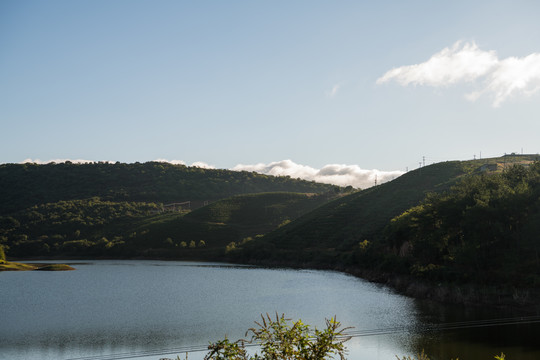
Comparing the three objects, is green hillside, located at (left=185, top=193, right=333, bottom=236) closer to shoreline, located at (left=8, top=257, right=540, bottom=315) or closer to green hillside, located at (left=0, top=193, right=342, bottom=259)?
green hillside, located at (left=0, top=193, right=342, bottom=259)

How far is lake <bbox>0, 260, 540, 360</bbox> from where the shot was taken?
113 ft

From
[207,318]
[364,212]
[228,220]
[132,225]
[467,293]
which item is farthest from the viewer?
[132,225]

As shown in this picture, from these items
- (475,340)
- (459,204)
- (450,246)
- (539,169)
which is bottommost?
(475,340)

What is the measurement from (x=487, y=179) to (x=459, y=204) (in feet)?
24.3

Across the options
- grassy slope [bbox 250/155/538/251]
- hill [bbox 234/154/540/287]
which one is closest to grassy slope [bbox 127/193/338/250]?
grassy slope [bbox 250/155/538/251]

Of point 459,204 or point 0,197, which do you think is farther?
point 0,197

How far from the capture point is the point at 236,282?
7769cm

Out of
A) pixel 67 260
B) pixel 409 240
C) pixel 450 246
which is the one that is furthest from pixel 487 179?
pixel 67 260

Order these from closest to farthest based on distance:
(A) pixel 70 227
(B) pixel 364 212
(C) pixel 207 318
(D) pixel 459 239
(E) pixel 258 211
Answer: (C) pixel 207 318 < (D) pixel 459 239 < (B) pixel 364 212 < (A) pixel 70 227 < (E) pixel 258 211

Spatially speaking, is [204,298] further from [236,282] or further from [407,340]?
[407,340]

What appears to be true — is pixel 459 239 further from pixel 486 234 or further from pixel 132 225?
pixel 132 225

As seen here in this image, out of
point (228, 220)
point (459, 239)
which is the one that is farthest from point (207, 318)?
point (228, 220)

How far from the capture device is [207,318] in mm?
46094

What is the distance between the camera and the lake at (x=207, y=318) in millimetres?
34406
